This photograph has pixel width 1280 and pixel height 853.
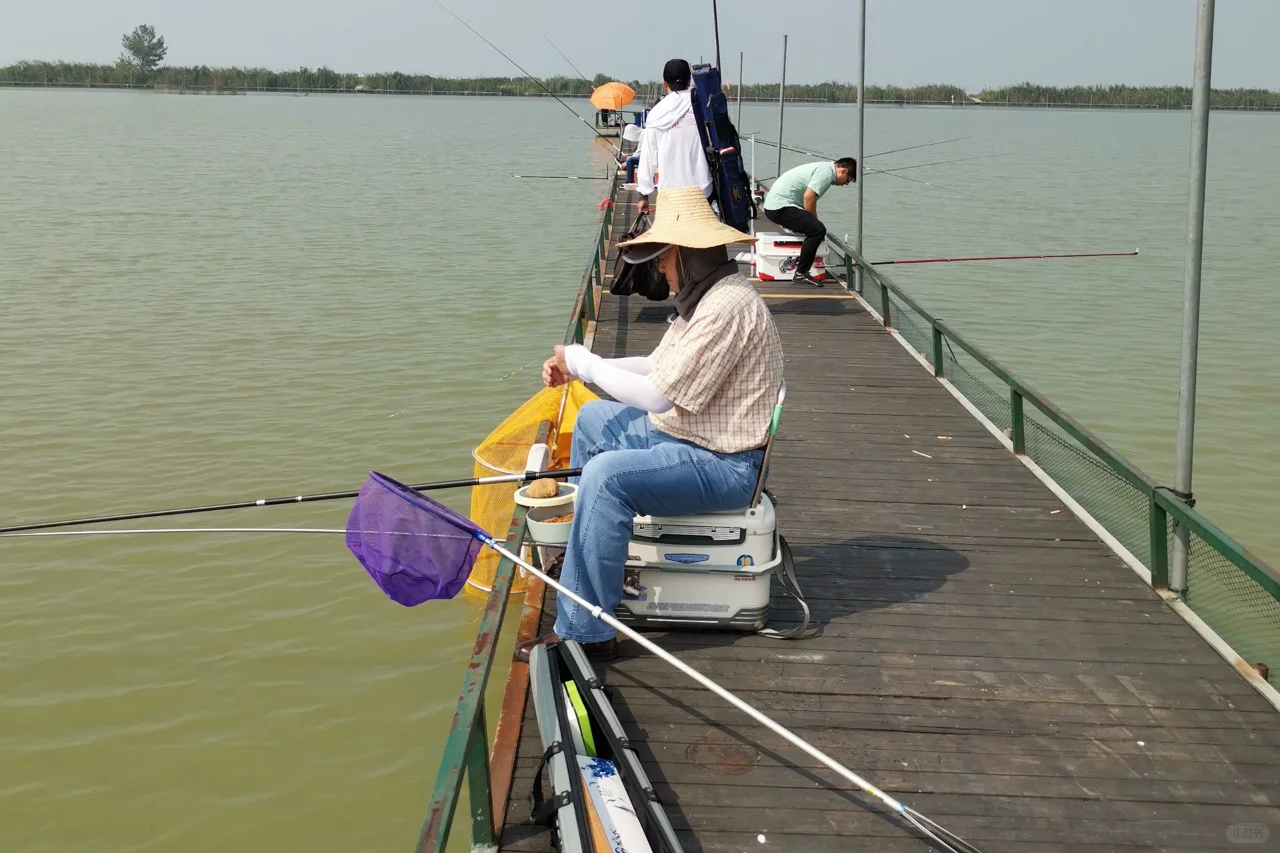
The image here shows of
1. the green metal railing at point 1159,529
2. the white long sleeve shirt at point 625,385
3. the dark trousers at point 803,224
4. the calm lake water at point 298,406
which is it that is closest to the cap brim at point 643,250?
the white long sleeve shirt at point 625,385

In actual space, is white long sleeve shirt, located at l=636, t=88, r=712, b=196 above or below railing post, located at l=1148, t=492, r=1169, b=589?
above

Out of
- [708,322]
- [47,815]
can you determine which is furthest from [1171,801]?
[47,815]

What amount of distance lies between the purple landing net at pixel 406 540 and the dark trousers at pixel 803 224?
8.29 meters

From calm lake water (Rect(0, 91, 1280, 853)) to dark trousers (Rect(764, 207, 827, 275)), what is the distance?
2.79 m

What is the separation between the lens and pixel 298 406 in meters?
10.9

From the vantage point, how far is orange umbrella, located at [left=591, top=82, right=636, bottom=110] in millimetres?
31656

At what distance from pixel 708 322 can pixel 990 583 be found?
1943 mm

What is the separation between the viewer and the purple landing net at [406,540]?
3.66 m

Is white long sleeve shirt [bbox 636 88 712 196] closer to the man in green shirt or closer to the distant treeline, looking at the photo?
the man in green shirt

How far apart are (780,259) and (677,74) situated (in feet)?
10.7

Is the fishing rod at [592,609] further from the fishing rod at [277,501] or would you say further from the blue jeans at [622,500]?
the blue jeans at [622,500]

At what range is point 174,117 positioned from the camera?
63781mm

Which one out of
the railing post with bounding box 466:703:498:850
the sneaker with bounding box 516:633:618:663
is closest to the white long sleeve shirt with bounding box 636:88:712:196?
the sneaker with bounding box 516:633:618:663

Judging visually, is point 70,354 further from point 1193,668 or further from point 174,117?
point 174,117
